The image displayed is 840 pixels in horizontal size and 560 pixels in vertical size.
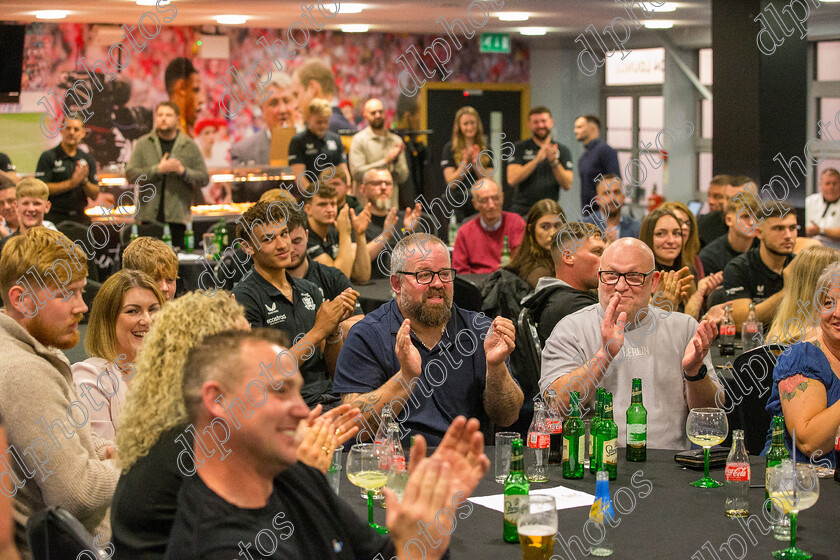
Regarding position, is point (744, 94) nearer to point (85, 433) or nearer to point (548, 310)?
point (548, 310)

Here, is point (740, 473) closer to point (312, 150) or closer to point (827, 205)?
point (827, 205)

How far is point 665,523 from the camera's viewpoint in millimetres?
2355

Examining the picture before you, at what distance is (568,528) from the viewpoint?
7.61ft

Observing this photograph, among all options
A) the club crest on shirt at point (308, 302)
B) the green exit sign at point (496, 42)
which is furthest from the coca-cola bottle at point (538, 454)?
the green exit sign at point (496, 42)

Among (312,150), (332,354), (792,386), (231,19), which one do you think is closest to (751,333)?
(792,386)

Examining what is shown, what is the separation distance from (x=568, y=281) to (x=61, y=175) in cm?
593

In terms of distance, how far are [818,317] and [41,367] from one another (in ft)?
8.48

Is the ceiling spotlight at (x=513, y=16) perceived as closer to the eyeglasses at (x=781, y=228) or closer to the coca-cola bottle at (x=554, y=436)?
the eyeglasses at (x=781, y=228)

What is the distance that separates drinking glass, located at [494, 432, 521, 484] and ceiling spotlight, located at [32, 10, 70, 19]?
857 centimetres

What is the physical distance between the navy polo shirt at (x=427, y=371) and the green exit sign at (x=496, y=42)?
33.2 feet

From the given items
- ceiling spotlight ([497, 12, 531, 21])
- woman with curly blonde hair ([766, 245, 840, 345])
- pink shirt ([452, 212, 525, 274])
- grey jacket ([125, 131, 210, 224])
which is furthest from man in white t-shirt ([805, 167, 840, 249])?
grey jacket ([125, 131, 210, 224])

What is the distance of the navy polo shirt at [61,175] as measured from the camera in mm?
8648

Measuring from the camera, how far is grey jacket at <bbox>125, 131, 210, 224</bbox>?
8367mm

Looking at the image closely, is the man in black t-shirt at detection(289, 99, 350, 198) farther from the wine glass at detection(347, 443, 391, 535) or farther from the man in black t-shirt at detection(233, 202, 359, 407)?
the wine glass at detection(347, 443, 391, 535)
